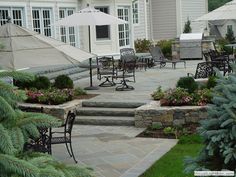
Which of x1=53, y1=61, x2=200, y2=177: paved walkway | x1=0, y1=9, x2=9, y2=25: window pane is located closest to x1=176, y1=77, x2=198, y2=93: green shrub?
x1=53, y1=61, x2=200, y2=177: paved walkway

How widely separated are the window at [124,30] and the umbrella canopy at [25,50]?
14.7 metres

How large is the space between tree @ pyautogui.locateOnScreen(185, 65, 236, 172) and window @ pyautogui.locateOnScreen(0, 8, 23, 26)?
45.7 ft

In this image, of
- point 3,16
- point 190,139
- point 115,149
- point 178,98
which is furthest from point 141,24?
point 115,149

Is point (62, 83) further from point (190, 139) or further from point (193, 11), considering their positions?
point (193, 11)

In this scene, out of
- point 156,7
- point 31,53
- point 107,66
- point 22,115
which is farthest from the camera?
point 156,7

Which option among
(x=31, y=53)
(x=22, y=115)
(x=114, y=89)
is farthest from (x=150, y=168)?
(x=114, y=89)

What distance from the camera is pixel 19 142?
3293 mm

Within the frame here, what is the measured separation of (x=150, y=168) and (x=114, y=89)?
770 cm

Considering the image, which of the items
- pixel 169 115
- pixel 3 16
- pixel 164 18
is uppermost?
pixel 164 18

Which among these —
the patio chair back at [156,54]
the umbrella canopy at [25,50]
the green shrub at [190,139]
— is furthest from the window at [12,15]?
the green shrub at [190,139]

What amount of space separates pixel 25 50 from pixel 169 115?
3537mm

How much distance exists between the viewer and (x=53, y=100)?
12516 millimetres

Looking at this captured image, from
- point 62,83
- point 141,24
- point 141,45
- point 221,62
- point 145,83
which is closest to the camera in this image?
point 62,83

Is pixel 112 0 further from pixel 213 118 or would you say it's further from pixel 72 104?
pixel 213 118
